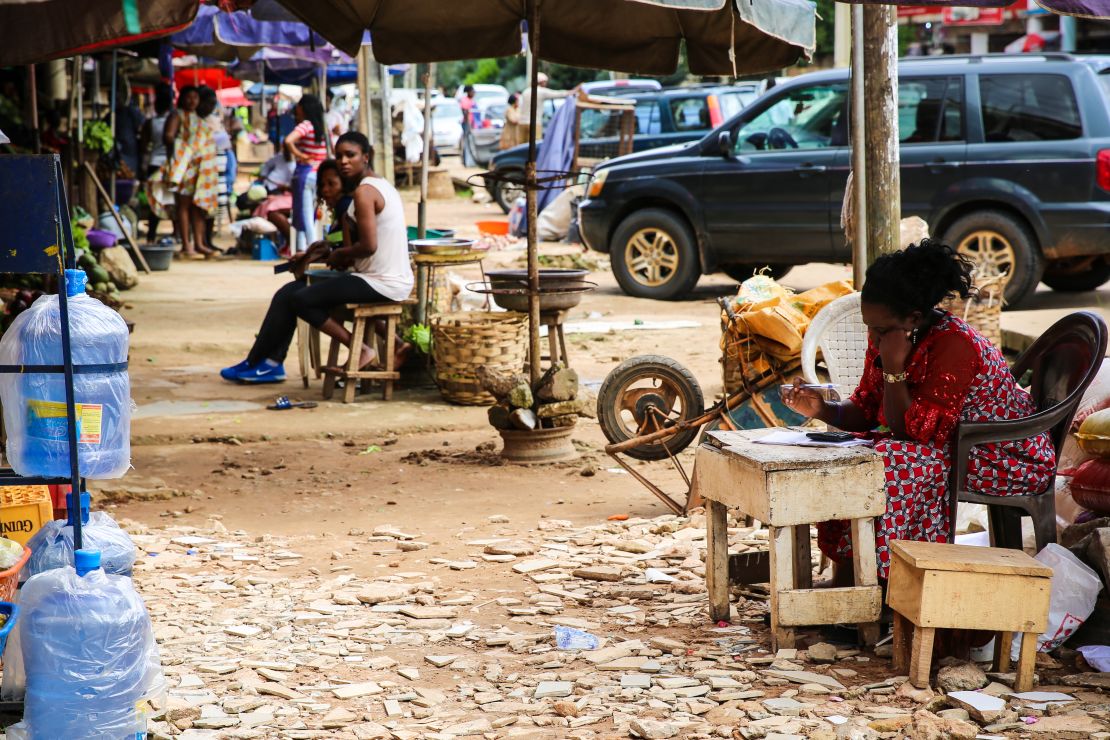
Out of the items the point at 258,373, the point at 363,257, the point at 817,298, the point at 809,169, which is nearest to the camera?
the point at 817,298

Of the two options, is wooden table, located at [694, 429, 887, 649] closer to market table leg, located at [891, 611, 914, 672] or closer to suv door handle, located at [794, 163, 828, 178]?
market table leg, located at [891, 611, 914, 672]

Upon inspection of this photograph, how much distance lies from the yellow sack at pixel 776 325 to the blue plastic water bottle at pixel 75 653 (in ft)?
11.0

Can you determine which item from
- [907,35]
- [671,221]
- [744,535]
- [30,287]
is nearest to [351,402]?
[30,287]

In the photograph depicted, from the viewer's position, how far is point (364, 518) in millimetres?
6582

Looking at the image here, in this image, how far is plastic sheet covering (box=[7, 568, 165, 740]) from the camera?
3.50 metres

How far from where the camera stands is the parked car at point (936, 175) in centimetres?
1148

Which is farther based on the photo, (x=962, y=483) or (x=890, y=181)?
(x=890, y=181)

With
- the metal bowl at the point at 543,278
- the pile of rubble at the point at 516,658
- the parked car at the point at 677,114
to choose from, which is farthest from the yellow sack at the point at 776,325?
the parked car at the point at 677,114

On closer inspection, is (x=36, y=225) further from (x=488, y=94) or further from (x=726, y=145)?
(x=488, y=94)

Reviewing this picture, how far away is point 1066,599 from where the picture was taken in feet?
14.4

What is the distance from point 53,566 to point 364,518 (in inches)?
109

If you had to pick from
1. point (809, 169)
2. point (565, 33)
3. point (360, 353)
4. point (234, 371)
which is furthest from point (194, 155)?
point (565, 33)

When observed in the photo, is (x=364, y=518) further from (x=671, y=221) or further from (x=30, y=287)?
(x=671, y=221)

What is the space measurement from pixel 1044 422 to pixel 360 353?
5701mm
